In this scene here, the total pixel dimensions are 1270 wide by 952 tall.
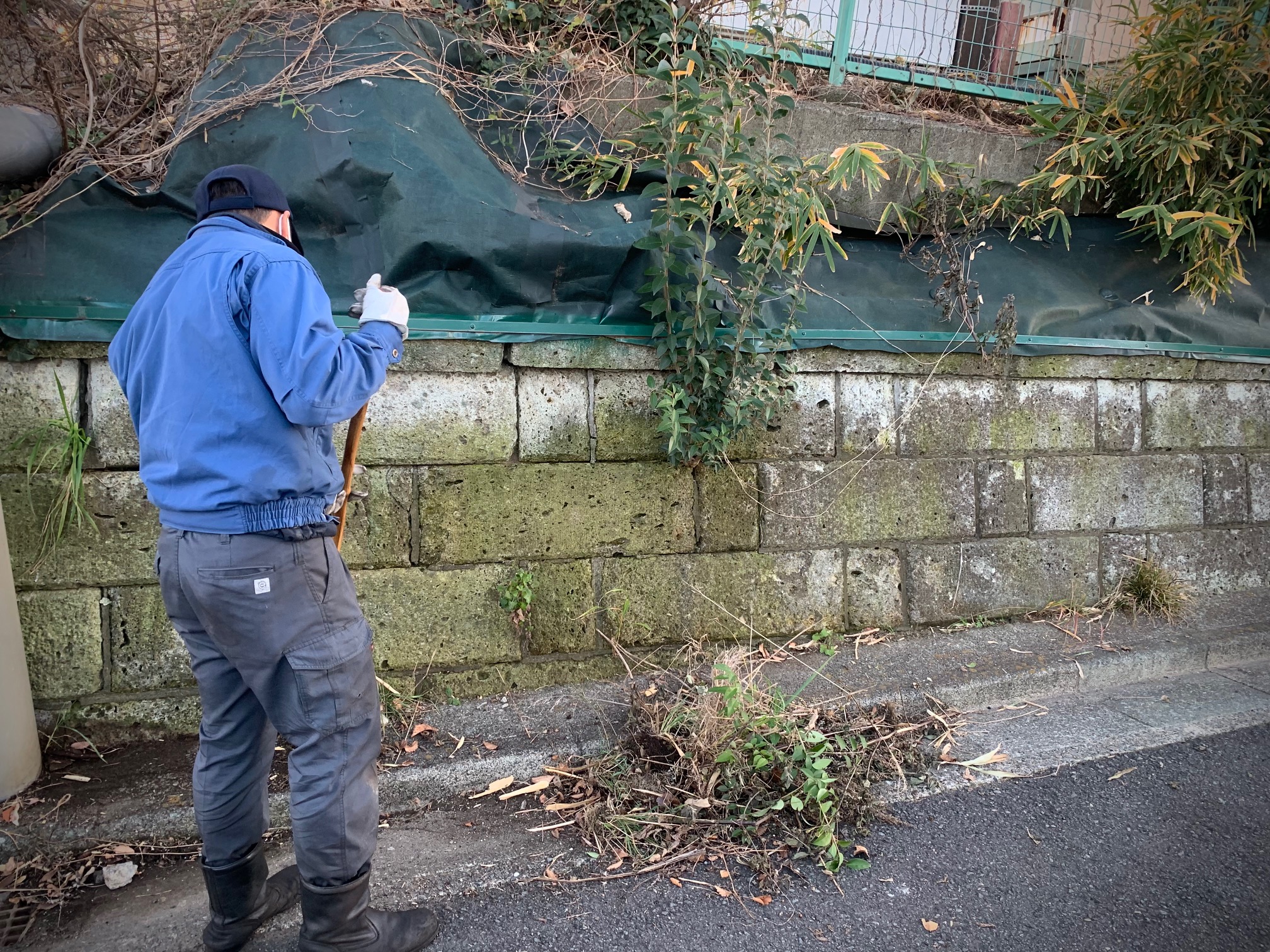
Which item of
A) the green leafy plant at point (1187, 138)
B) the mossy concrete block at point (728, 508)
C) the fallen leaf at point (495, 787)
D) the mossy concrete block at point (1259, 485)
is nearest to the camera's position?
the fallen leaf at point (495, 787)

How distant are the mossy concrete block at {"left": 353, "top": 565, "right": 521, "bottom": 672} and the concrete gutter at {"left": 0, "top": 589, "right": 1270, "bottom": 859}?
8.8 inches

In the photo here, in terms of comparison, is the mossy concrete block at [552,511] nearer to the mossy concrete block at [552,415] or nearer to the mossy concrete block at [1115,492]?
the mossy concrete block at [552,415]

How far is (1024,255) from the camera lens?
4.21m

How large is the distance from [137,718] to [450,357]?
1841 millimetres

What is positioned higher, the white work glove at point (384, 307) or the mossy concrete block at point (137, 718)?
the white work glove at point (384, 307)

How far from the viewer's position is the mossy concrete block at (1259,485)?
4738mm

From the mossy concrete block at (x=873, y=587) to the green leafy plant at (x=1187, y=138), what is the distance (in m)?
2.07

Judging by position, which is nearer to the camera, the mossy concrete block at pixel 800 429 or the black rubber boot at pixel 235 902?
the black rubber boot at pixel 235 902

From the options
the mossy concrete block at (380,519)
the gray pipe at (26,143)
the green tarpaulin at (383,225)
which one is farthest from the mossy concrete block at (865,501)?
the gray pipe at (26,143)

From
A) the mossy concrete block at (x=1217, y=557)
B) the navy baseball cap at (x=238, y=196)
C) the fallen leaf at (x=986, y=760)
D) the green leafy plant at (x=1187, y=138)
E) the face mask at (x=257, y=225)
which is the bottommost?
the fallen leaf at (x=986, y=760)

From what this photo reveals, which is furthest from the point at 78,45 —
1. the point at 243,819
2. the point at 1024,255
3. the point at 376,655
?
the point at 1024,255

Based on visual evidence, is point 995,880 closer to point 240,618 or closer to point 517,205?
point 240,618

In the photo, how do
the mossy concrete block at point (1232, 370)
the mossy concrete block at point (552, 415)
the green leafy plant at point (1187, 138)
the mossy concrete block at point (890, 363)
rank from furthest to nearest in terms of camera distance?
1. the mossy concrete block at point (1232, 370)
2. the green leafy plant at point (1187, 138)
3. the mossy concrete block at point (890, 363)
4. the mossy concrete block at point (552, 415)

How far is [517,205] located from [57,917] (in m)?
2.85
